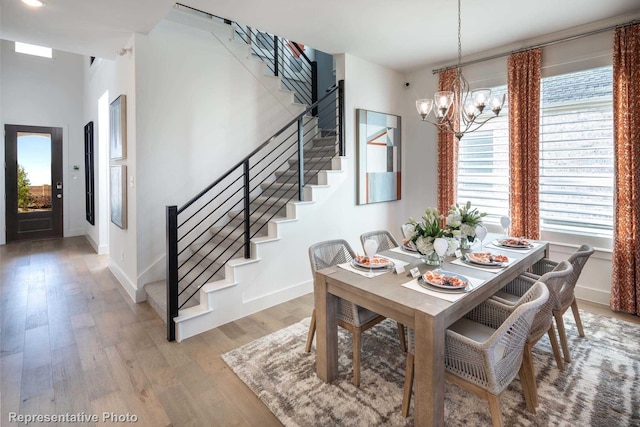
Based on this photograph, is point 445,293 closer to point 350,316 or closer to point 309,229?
point 350,316

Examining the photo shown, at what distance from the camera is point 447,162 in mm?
4512

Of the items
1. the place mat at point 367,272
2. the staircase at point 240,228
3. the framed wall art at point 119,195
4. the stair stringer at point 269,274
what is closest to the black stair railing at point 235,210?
the staircase at point 240,228

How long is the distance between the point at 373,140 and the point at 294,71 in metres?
2.30

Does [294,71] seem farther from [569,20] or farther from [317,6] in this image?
[569,20]

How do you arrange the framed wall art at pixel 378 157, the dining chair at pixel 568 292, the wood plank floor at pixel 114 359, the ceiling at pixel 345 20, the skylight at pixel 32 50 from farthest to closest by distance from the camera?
1. the skylight at pixel 32 50
2. the framed wall art at pixel 378 157
3. the ceiling at pixel 345 20
4. the dining chair at pixel 568 292
5. the wood plank floor at pixel 114 359

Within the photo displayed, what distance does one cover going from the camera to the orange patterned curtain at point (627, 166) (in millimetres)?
3088

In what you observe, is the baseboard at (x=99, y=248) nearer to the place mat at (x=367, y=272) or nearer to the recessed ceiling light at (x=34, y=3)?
→ the recessed ceiling light at (x=34, y=3)

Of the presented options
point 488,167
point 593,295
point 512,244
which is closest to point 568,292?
Result: point 512,244

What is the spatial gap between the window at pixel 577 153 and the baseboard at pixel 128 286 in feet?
15.6

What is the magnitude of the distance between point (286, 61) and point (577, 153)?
458 centimetres

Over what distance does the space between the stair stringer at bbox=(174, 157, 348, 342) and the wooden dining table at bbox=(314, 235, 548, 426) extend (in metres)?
1.26

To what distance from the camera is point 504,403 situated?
196 cm

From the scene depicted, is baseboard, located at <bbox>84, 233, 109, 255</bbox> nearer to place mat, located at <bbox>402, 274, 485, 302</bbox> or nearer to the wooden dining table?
the wooden dining table

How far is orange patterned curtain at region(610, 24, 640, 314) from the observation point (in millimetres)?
3088
